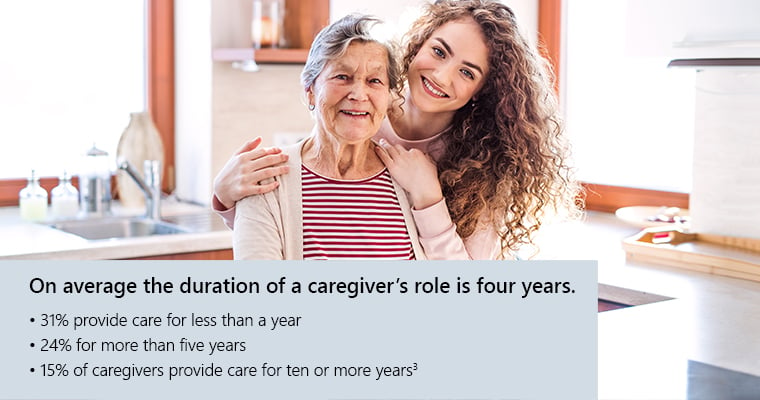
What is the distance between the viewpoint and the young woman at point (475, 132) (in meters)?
1.63

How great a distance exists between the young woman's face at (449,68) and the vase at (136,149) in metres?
1.77

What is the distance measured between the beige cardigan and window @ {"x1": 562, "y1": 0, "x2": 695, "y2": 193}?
215 cm

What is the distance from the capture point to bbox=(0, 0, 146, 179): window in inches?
123

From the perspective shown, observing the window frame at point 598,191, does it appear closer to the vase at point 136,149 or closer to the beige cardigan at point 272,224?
the vase at point 136,149

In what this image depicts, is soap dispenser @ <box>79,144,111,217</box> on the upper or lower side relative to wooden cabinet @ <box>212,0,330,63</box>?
lower

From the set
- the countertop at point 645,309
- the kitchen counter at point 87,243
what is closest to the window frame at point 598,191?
the countertop at point 645,309

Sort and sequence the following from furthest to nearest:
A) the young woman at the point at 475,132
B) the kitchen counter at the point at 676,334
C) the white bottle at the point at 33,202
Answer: the white bottle at the point at 33,202 → the young woman at the point at 475,132 → the kitchen counter at the point at 676,334

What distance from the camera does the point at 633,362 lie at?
1521mm

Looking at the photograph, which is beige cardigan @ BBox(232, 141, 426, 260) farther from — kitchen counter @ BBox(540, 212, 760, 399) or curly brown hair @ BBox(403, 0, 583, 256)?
kitchen counter @ BBox(540, 212, 760, 399)

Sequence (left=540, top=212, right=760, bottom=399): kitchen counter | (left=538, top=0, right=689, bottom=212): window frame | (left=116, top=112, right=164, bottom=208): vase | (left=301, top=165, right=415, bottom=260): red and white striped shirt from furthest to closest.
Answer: (left=538, top=0, right=689, bottom=212): window frame → (left=116, top=112, right=164, bottom=208): vase → (left=301, top=165, right=415, bottom=260): red and white striped shirt → (left=540, top=212, right=760, bottom=399): kitchen counter

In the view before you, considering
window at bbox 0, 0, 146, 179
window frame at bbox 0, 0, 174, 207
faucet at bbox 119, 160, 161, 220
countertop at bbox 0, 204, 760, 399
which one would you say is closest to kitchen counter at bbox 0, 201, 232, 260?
countertop at bbox 0, 204, 760, 399

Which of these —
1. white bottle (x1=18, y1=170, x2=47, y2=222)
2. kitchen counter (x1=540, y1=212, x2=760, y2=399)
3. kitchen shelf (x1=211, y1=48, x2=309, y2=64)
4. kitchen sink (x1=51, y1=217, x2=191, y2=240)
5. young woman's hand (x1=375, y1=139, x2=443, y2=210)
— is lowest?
kitchen counter (x1=540, y1=212, x2=760, y2=399)

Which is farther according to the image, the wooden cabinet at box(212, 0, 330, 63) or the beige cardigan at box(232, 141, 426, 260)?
the wooden cabinet at box(212, 0, 330, 63)

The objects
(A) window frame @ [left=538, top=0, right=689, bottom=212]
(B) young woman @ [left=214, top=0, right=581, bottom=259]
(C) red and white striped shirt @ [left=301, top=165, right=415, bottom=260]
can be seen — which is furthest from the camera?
(A) window frame @ [left=538, top=0, right=689, bottom=212]
